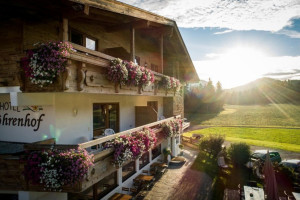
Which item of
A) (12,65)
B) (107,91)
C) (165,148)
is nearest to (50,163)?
(107,91)

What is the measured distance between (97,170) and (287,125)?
55.3 metres

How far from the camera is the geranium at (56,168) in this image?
5.46m

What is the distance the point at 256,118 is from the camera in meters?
56.6

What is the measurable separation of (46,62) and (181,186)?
11.4 meters

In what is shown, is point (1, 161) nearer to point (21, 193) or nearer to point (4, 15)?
point (21, 193)

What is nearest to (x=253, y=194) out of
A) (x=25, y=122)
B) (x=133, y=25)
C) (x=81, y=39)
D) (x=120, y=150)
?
(x=120, y=150)

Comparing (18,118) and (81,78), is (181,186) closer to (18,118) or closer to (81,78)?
(18,118)

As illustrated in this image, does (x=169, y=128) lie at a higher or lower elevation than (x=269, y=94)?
lower

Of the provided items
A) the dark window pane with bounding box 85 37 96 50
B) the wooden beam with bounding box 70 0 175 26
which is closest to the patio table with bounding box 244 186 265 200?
the wooden beam with bounding box 70 0 175 26

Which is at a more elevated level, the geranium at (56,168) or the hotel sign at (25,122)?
the hotel sign at (25,122)

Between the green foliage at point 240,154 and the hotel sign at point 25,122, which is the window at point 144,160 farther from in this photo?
the green foliage at point 240,154

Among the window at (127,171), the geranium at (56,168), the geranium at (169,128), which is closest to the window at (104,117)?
the window at (127,171)

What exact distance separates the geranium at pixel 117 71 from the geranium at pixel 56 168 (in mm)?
2869

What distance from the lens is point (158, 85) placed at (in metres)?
12.3
